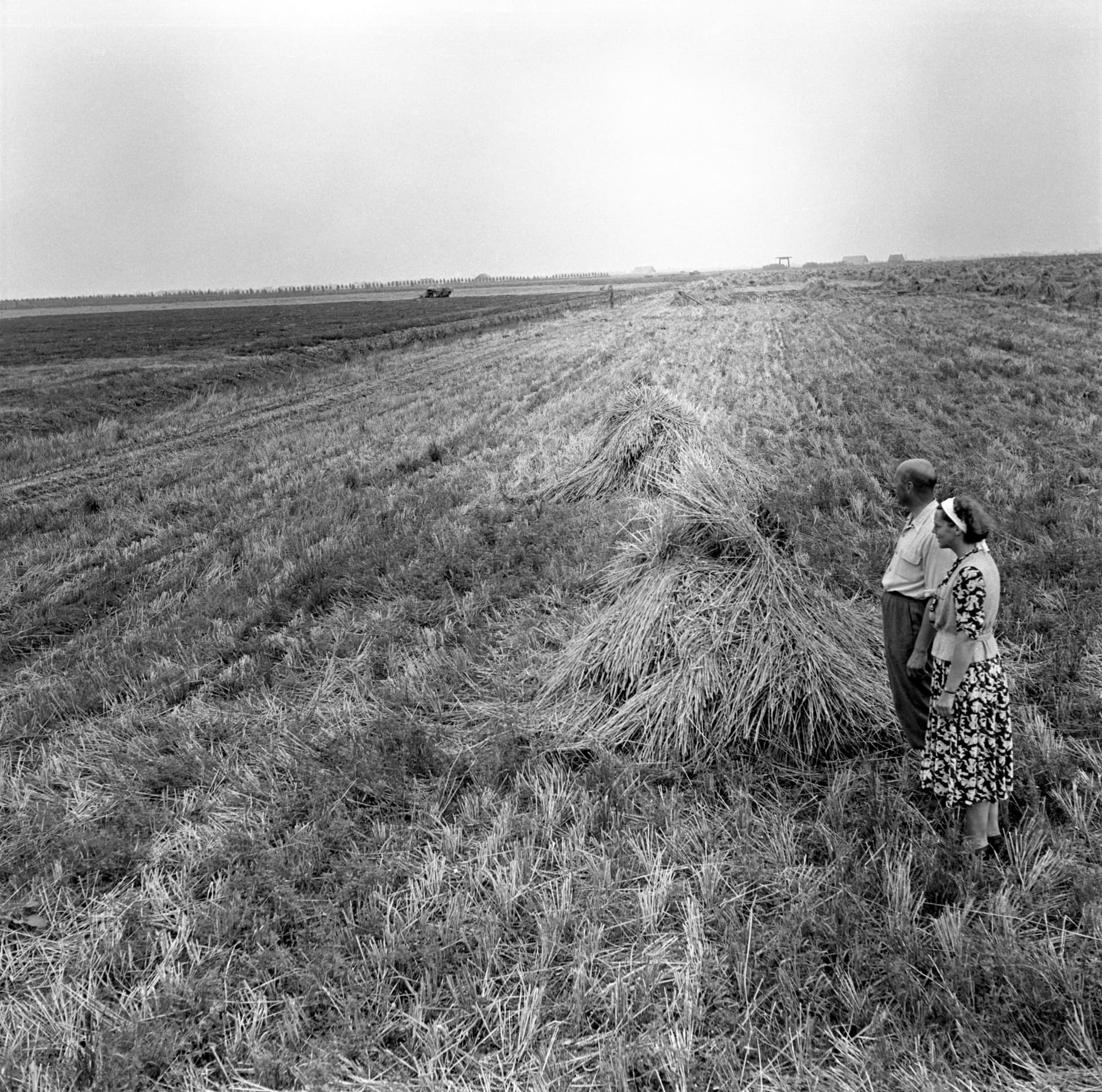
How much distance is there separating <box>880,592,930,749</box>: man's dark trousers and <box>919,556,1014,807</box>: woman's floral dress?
33cm

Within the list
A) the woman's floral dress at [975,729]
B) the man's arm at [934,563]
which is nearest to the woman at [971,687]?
the woman's floral dress at [975,729]

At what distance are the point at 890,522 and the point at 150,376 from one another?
26.0m

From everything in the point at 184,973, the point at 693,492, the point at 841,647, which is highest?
the point at 693,492

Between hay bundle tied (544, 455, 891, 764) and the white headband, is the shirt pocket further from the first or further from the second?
hay bundle tied (544, 455, 891, 764)

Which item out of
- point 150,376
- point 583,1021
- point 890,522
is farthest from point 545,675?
point 150,376

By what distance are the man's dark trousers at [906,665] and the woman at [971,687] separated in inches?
12.9

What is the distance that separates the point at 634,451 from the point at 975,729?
698 centimetres

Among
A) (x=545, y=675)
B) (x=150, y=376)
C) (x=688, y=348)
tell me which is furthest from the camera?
(x=150, y=376)

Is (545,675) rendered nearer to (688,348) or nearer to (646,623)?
(646,623)

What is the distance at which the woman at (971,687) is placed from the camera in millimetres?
3494

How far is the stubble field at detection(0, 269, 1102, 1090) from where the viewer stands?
275 cm

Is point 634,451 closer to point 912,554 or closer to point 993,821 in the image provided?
point 912,554

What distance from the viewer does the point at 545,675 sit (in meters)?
5.45

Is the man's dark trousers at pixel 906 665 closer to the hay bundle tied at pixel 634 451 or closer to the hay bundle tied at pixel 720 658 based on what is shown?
the hay bundle tied at pixel 720 658
